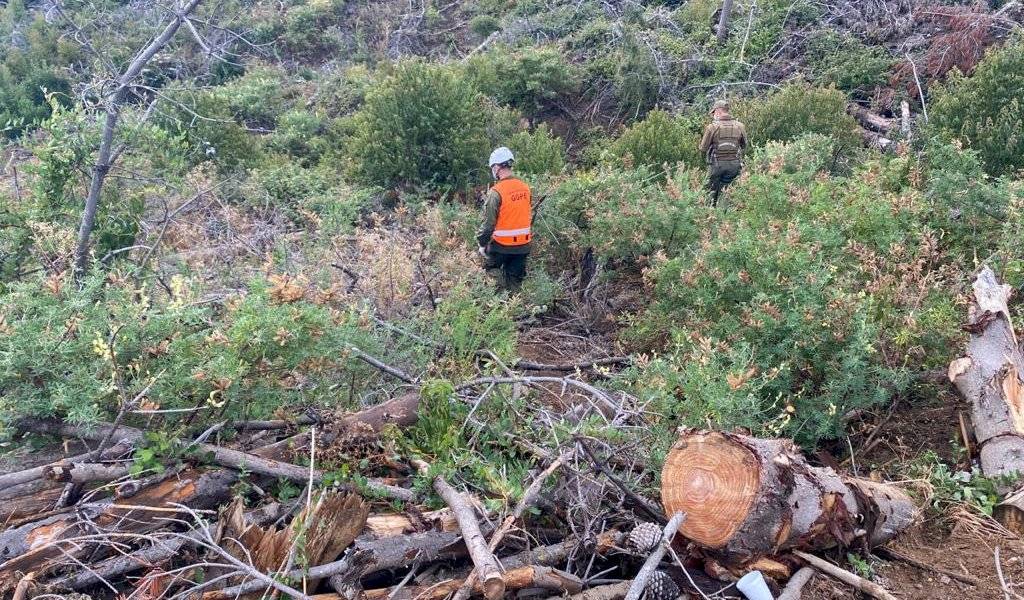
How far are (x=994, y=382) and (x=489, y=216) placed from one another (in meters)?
3.76

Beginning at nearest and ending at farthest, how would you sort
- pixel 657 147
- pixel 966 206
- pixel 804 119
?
pixel 966 206 → pixel 657 147 → pixel 804 119

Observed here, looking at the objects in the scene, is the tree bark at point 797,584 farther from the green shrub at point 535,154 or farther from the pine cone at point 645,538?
the green shrub at point 535,154

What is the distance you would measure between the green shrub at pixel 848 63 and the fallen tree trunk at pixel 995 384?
8.45 m

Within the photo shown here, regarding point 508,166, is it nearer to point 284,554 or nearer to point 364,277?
point 364,277

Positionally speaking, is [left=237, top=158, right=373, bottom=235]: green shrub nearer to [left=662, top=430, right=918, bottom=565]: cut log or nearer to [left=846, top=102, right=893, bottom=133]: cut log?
[left=662, top=430, right=918, bottom=565]: cut log

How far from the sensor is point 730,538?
279 cm

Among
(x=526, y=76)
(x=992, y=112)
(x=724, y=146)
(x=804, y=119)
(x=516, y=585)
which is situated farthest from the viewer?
(x=526, y=76)

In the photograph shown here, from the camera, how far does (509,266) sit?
21.5 ft

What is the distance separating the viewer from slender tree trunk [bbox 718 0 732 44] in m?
13.5

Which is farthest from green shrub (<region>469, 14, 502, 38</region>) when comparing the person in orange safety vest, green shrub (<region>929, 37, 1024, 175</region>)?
the person in orange safety vest

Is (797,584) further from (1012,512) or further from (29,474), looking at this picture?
(29,474)

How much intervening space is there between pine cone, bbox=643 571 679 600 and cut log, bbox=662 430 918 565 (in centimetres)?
23

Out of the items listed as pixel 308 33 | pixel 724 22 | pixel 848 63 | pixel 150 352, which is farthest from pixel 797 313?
pixel 308 33

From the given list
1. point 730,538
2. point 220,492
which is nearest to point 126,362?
point 220,492
